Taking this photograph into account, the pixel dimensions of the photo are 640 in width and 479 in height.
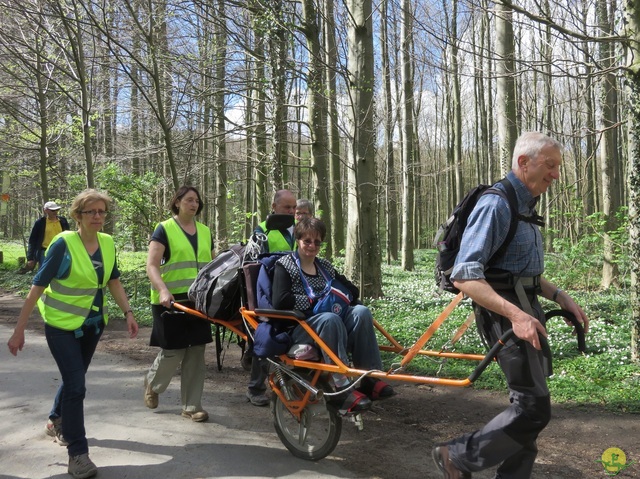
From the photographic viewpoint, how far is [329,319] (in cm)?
380

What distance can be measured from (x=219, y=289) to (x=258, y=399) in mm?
1515

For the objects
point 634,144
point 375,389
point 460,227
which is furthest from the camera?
point 634,144

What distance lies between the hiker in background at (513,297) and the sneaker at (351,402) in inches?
25.4

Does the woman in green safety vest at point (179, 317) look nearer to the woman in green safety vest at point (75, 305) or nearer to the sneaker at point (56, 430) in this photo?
the woman in green safety vest at point (75, 305)

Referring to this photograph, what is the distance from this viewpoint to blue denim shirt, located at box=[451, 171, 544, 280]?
2.89 meters

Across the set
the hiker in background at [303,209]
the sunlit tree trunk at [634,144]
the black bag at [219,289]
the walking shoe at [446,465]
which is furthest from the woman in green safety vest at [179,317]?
the sunlit tree trunk at [634,144]

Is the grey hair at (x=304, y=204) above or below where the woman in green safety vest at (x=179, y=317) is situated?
above

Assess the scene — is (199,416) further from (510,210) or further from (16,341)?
(510,210)

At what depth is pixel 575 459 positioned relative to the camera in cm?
409

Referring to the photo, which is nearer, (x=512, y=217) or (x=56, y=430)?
(x=512, y=217)

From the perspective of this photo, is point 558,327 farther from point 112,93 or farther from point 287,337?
point 112,93

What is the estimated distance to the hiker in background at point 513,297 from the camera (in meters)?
2.87

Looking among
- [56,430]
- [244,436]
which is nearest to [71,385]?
[56,430]

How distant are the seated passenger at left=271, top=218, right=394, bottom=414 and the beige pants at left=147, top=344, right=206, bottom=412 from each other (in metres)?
1.37
